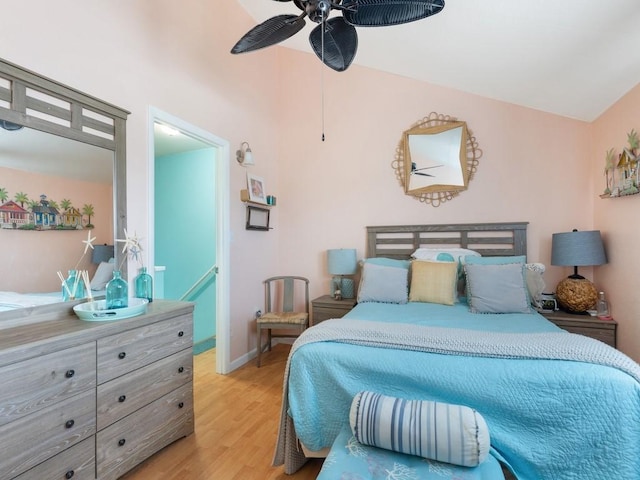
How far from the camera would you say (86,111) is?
1.81 m

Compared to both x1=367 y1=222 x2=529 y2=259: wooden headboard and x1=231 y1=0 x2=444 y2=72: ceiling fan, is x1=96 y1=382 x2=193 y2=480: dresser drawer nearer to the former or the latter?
x1=231 y1=0 x2=444 y2=72: ceiling fan

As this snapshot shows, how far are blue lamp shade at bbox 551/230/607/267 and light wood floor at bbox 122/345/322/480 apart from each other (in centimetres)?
241

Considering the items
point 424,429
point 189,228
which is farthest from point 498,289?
point 189,228

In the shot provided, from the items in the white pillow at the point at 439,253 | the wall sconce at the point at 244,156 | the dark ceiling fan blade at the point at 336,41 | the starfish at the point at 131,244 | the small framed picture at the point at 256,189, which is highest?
the dark ceiling fan blade at the point at 336,41

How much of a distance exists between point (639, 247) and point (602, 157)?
90 cm

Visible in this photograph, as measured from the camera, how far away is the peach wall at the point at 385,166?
9.45ft

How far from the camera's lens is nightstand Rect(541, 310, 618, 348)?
233 centimetres

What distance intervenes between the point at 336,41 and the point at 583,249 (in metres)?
2.39

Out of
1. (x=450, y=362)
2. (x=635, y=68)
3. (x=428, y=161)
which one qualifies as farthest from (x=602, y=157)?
(x=450, y=362)

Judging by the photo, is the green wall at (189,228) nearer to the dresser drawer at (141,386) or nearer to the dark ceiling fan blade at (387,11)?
the dresser drawer at (141,386)

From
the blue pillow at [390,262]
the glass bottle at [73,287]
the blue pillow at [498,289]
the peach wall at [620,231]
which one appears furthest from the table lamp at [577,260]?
the glass bottle at [73,287]

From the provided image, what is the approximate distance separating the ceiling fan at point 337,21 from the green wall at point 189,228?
244 centimetres

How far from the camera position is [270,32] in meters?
1.68

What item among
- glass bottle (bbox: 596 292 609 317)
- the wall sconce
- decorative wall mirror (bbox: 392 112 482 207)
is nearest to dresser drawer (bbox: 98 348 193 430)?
the wall sconce
